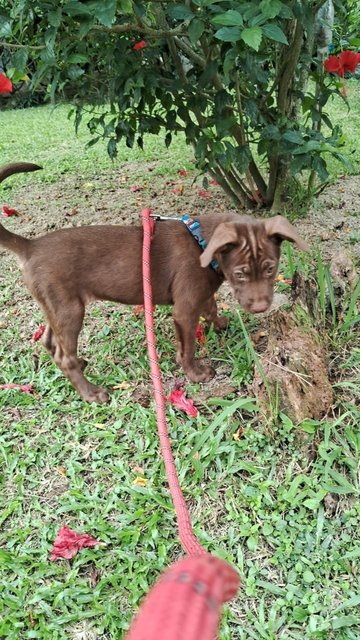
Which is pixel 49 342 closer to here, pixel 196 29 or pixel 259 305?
pixel 259 305

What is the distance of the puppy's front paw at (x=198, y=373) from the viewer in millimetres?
3547

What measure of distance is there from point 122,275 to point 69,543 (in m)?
1.58

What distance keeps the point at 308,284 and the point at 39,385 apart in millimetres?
1902

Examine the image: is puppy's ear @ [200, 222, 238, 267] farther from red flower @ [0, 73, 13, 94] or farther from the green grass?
the green grass

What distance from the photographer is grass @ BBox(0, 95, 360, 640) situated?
90.7 inches

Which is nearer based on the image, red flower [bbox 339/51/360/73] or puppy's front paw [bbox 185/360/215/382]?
puppy's front paw [bbox 185/360/215/382]

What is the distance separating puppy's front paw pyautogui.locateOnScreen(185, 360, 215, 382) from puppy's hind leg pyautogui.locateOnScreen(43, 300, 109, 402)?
1.79 ft

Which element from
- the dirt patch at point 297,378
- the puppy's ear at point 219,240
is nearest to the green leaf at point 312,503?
the dirt patch at point 297,378

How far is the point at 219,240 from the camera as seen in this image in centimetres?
290

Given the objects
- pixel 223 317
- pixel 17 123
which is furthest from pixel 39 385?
pixel 17 123

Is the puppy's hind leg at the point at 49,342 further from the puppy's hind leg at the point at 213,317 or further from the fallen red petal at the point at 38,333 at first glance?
the puppy's hind leg at the point at 213,317

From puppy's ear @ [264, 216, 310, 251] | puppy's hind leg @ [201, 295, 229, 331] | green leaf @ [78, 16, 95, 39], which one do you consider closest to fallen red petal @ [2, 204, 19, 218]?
puppy's hind leg @ [201, 295, 229, 331]

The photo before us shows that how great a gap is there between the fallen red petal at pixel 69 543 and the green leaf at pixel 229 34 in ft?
8.18

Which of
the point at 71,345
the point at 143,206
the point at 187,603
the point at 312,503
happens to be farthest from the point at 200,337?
the point at 187,603
